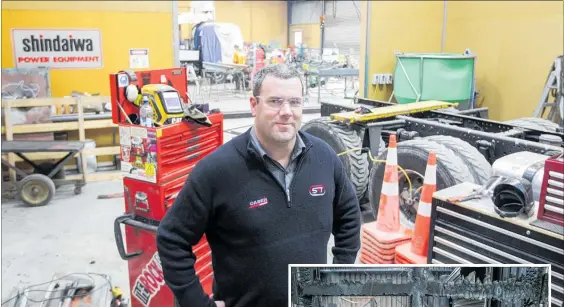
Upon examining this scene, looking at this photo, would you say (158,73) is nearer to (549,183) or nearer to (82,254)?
(82,254)

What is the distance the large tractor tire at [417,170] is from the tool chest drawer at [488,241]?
121 centimetres

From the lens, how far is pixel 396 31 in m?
7.91

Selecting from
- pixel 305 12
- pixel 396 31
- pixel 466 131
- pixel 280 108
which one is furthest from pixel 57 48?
pixel 305 12

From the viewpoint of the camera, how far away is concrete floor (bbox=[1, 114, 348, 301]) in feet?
12.5

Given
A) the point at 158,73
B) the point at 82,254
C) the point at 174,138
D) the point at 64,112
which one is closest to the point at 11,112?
the point at 64,112

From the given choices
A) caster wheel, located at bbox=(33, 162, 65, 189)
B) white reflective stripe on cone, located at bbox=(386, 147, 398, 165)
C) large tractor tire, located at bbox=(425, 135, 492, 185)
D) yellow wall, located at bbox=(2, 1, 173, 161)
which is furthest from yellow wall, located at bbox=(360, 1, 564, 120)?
caster wheel, located at bbox=(33, 162, 65, 189)

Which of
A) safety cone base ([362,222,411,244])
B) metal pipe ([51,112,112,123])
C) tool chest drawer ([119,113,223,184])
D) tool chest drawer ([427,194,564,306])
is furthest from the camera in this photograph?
metal pipe ([51,112,112,123])

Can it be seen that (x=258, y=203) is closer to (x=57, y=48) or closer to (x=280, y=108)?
(x=280, y=108)

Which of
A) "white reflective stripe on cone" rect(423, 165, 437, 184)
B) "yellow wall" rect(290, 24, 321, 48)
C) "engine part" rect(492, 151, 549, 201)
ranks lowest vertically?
"white reflective stripe on cone" rect(423, 165, 437, 184)

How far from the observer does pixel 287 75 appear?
5.68 ft

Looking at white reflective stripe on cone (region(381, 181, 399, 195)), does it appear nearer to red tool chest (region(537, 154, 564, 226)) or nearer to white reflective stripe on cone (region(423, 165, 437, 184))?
white reflective stripe on cone (region(423, 165, 437, 184))

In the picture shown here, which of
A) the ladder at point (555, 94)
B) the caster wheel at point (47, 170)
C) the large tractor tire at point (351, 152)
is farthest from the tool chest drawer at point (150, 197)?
the ladder at point (555, 94)

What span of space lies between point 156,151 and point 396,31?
20.0 ft

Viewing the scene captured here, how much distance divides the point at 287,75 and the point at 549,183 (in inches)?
40.3
